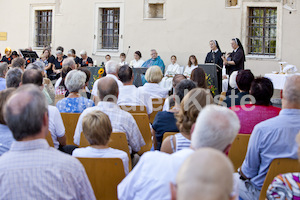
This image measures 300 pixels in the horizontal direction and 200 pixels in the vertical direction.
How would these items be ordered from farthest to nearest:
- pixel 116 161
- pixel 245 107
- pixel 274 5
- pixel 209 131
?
pixel 274 5 < pixel 245 107 < pixel 116 161 < pixel 209 131

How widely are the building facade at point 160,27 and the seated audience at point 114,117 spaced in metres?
9.97

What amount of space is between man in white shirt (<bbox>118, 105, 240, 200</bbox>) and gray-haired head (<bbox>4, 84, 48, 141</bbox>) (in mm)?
571

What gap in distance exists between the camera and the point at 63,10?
16.5 metres

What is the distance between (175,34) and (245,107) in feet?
36.1

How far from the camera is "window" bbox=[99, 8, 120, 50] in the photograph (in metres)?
16.2

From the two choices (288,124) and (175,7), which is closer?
(288,124)

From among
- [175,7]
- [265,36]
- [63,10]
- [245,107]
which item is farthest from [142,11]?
[245,107]

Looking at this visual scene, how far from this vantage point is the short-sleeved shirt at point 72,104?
15.4 ft

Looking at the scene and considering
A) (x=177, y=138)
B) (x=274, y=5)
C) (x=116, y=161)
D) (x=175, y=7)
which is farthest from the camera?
(x=175, y=7)

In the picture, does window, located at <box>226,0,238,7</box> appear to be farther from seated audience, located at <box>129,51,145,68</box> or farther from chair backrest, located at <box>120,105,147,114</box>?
chair backrest, located at <box>120,105,147,114</box>

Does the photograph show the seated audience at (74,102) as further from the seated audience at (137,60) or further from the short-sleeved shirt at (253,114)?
the seated audience at (137,60)

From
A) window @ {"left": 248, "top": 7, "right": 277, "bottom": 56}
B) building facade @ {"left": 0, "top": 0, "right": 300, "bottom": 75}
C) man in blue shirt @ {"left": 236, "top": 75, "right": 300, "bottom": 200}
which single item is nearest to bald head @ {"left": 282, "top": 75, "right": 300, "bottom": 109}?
man in blue shirt @ {"left": 236, "top": 75, "right": 300, "bottom": 200}

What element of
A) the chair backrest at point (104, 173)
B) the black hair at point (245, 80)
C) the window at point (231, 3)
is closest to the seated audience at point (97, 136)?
the chair backrest at point (104, 173)

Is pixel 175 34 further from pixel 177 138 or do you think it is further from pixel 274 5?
pixel 177 138
